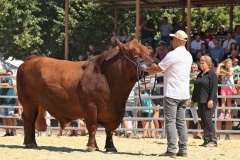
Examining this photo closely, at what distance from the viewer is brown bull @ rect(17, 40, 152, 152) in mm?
10992

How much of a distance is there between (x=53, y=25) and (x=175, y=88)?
823 inches

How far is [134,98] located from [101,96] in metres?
5.00

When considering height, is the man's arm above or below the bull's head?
below

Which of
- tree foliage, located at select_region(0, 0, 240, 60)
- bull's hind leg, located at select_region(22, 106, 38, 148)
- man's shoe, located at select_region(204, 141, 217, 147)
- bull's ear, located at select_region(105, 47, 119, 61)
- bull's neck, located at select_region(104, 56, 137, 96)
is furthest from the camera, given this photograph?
tree foliage, located at select_region(0, 0, 240, 60)

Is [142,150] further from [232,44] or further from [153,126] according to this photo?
[232,44]

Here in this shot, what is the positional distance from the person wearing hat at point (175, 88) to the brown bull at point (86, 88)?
0.48 metres

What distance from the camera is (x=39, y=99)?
1186cm

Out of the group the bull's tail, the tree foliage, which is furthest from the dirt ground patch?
the tree foliage

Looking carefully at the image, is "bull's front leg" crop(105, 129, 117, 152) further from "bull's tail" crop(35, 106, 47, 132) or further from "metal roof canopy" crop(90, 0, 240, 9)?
"metal roof canopy" crop(90, 0, 240, 9)

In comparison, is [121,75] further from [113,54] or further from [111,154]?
[111,154]

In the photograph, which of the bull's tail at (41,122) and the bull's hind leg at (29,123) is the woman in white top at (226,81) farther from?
the bull's hind leg at (29,123)

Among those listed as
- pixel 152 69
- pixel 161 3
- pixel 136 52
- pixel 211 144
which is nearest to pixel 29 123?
pixel 136 52

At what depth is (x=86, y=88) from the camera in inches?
439

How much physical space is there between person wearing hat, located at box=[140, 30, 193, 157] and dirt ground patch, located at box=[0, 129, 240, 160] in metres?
0.44
